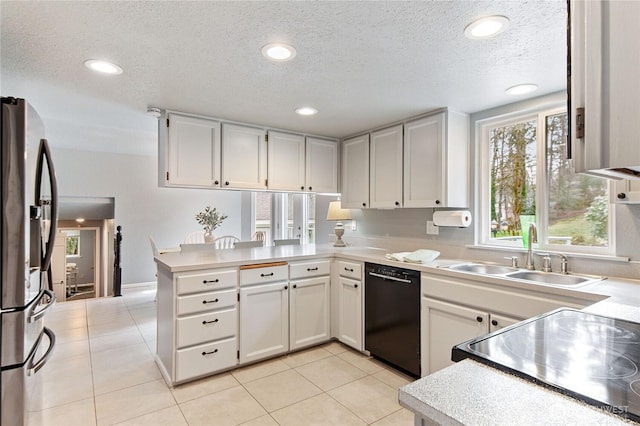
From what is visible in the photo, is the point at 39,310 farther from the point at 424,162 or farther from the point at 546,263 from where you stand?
the point at 546,263

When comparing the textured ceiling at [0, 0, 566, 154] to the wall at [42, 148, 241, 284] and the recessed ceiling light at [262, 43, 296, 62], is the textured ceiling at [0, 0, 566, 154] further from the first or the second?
the wall at [42, 148, 241, 284]

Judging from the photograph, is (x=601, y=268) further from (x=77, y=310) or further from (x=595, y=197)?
(x=77, y=310)

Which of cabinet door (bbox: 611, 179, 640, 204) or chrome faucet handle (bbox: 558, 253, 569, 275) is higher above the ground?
cabinet door (bbox: 611, 179, 640, 204)

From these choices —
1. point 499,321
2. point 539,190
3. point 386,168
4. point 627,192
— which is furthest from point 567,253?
point 386,168

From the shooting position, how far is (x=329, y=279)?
320 cm

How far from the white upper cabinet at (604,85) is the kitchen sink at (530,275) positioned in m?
1.64

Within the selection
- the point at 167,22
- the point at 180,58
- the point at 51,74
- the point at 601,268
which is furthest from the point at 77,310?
the point at 601,268

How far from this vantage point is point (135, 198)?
549 cm

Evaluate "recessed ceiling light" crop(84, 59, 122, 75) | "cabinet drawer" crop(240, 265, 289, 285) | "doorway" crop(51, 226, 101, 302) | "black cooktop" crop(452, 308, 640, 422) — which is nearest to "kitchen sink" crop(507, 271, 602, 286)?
"black cooktop" crop(452, 308, 640, 422)

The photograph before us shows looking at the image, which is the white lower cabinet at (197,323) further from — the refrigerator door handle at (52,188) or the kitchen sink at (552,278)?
the kitchen sink at (552,278)

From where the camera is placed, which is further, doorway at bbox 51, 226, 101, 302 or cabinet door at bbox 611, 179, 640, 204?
doorway at bbox 51, 226, 101, 302

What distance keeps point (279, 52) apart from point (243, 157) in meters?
1.55

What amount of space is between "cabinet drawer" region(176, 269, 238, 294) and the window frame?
207 centimetres

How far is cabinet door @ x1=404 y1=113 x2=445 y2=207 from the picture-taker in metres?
2.82
